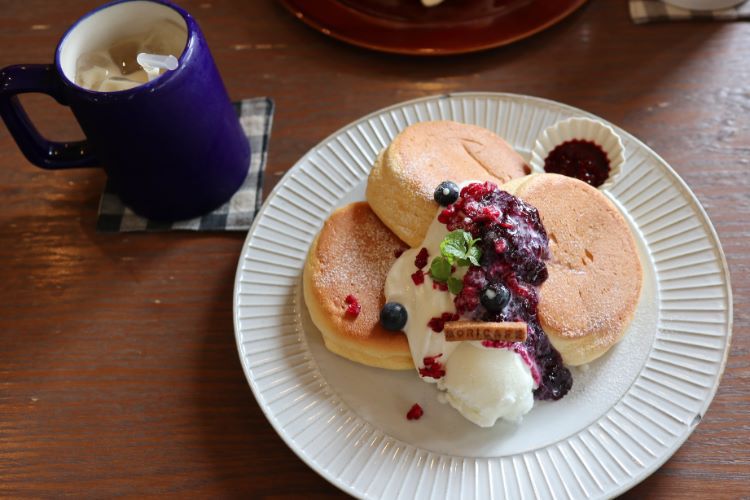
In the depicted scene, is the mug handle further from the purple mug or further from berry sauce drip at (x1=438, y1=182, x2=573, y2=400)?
berry sauce drip at (x1=438, y1=182, x2=573, y2=400)

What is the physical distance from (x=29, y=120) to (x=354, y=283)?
0.72 meters

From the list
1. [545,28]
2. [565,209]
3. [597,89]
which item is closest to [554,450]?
[565,209]

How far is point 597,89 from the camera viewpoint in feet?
4.84

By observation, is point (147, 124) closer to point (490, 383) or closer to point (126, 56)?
point (126, 56)

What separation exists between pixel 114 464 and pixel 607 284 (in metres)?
0.90

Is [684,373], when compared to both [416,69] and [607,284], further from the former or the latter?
[416,69]

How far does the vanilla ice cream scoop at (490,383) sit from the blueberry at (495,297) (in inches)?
2.7

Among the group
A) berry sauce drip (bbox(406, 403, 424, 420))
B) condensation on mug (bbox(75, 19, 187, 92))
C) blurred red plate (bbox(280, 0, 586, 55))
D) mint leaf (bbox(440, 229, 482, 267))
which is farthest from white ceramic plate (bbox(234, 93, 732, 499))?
blurred red plate (bbox(280, 0, 586, 55))

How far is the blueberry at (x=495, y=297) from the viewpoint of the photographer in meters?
0.95

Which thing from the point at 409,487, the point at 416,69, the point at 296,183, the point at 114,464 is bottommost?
the point at 114,464

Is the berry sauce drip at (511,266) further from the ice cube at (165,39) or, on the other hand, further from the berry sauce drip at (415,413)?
the ice cube at (165,39)

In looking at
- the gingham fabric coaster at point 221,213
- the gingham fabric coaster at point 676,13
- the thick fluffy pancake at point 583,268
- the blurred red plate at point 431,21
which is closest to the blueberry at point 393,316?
the thick fluffy pancake at point 583,268

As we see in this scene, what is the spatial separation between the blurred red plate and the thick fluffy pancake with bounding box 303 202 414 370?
1.86ft

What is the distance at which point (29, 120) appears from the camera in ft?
4.03
